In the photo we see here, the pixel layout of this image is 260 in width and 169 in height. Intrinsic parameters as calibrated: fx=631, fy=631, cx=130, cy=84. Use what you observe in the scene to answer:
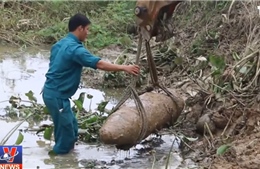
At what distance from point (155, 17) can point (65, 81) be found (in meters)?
1.07

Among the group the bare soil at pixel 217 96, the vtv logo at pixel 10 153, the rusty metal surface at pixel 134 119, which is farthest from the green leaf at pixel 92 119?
the vtv logo at pixel 10 153

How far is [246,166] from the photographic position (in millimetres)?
5406

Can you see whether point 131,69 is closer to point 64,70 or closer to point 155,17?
point 155,17

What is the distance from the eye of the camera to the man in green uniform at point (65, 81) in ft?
19.5

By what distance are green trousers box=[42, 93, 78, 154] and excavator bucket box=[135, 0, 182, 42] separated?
1061 millimetres

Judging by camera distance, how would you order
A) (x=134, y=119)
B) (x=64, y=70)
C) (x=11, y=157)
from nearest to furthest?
(x=11, y=157), (x=134, y=119), (x=64, y=70)

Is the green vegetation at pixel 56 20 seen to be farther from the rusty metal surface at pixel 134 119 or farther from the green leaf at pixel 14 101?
the rusty metal surface at pixel 134 119

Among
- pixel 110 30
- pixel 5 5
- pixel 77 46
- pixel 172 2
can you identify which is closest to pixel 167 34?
pixel 172 2

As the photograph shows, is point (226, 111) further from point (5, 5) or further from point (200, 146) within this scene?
point (5, 5)

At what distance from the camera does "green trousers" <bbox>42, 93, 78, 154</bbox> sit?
6.05m

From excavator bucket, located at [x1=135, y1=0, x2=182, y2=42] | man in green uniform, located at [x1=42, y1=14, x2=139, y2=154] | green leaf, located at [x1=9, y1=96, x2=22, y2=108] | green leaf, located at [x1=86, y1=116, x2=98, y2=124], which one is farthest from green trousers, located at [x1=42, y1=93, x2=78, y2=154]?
green leaf, located at [x1=9, y1=96, x2=22, y2=108]

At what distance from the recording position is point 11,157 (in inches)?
221

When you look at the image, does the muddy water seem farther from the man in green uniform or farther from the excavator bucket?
the excavator bucket

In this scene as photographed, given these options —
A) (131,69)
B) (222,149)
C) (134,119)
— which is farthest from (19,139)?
(222,149)
